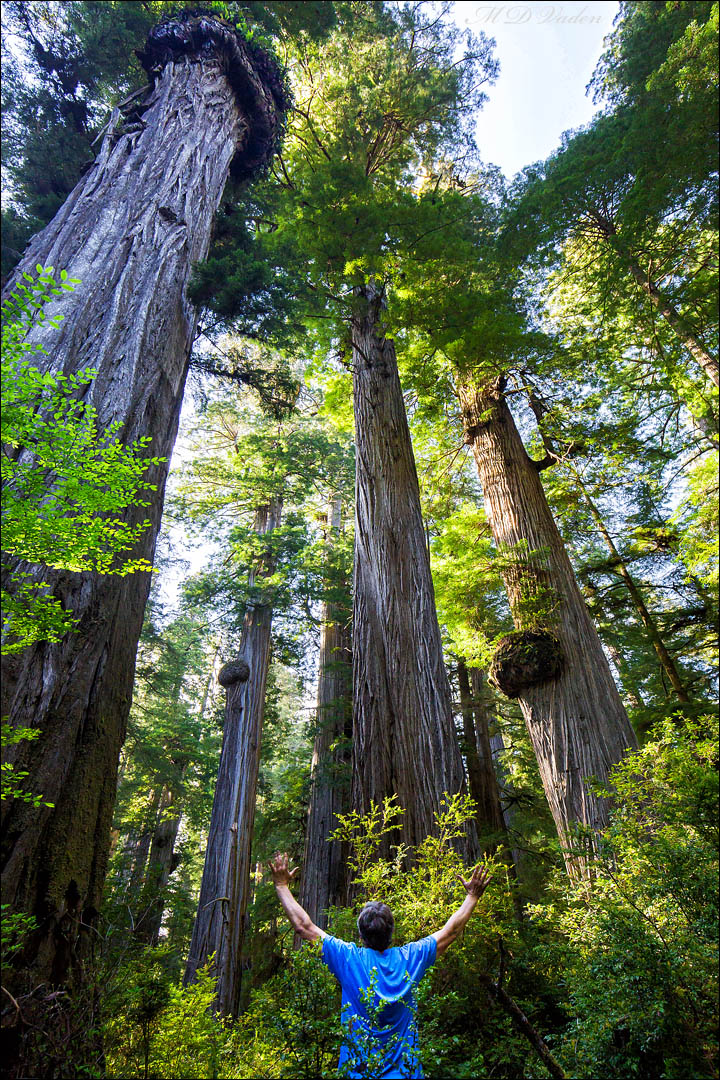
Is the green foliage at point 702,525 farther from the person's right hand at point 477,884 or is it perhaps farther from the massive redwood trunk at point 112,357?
the massive redwood trunk at point 112,357

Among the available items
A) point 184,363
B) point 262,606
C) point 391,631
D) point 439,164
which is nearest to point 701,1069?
point 391,631

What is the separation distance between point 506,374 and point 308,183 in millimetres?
3597

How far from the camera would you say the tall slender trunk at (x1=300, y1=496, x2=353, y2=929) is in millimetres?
8883

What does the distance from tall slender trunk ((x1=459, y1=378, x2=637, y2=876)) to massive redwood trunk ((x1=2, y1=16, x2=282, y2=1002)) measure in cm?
367

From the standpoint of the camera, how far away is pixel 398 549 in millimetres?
5770

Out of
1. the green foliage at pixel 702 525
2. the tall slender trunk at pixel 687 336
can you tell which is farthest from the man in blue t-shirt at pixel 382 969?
the tall slender trunk at pixel 687 336

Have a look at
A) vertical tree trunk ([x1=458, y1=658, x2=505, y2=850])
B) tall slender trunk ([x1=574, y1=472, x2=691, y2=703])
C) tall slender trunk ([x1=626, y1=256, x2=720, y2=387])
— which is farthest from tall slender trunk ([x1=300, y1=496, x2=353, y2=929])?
tall slender trunk ([x1=626, y1=256, x2=720, y2=387])

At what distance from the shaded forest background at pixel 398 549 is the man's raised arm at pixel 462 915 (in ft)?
0.72

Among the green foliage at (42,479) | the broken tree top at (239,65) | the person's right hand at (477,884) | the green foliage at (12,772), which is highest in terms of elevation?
the broken tree top at (239,65)

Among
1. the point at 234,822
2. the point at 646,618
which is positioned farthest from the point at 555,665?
the point at 234,822

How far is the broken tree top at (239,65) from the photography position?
6.00 metres

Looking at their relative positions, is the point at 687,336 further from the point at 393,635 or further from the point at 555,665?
the point at 393,635

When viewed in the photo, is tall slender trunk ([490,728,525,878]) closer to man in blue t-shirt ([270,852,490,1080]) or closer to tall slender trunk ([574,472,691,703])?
tall slender trunk ([574,472,691,703])

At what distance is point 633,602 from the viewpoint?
337 inches
